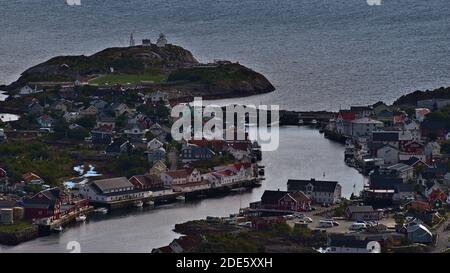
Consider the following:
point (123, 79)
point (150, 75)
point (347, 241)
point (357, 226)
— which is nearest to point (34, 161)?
point (357, 226)

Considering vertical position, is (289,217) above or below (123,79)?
below

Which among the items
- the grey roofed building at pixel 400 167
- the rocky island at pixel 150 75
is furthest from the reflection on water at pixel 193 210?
the rocky island at pixel 150 75

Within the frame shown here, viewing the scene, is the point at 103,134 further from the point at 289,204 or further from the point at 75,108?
the point at 289,204

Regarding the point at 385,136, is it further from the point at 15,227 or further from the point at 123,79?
the point at 123,79

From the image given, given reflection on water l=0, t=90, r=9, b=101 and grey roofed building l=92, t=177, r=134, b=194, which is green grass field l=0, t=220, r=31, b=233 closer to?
grey roofed building l=92, t=177, r=134, b=194

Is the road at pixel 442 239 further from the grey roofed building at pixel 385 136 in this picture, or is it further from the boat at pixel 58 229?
the grey roofed building at pixel 385 136
